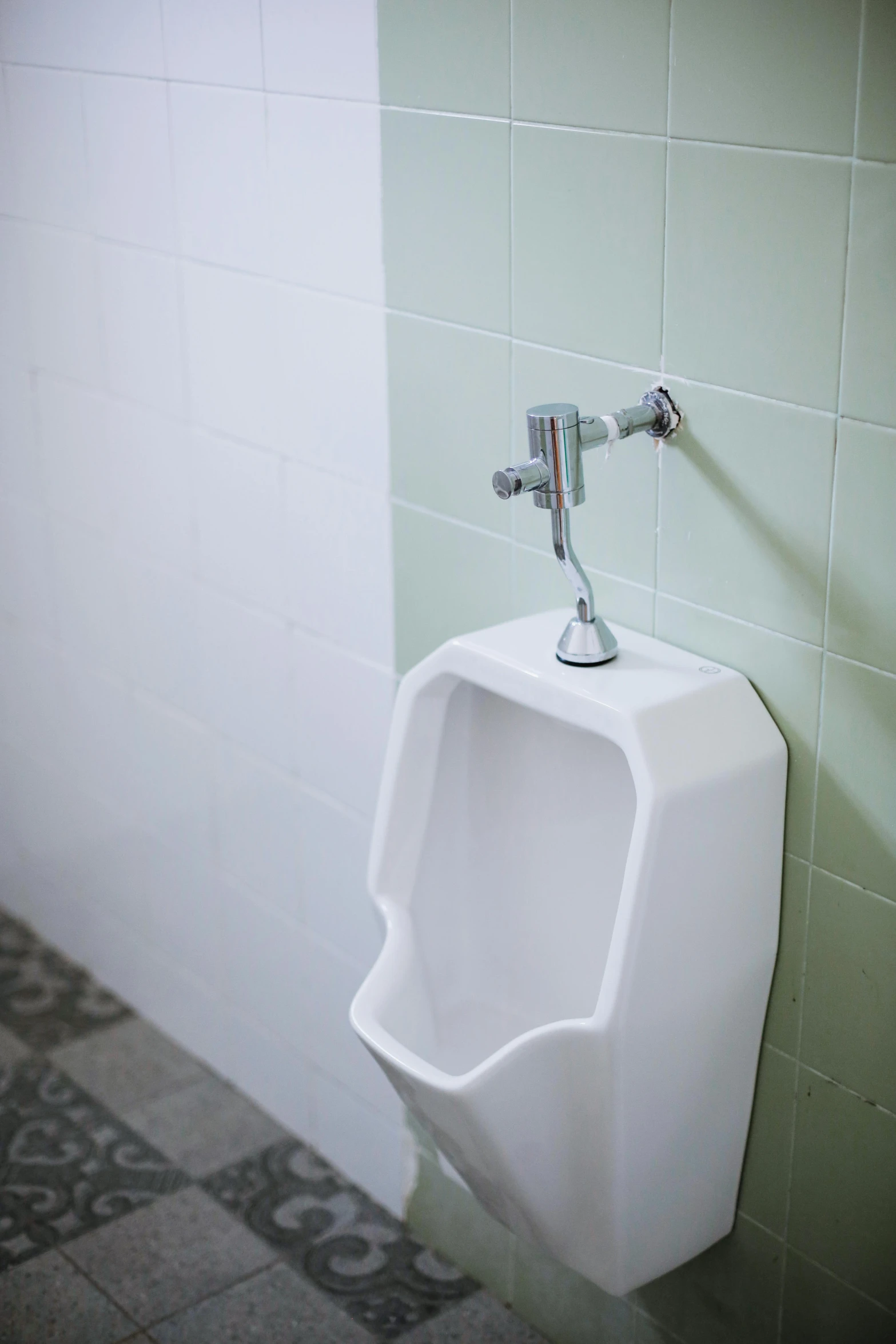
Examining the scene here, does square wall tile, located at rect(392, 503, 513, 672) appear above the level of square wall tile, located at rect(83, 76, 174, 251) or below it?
below

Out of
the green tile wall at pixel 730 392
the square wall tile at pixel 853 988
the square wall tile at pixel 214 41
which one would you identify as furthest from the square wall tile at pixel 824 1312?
the square wall tile at pixel 214 41

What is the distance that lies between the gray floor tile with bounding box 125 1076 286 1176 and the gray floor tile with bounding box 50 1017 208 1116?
3 cm

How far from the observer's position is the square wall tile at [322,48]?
1524 mm

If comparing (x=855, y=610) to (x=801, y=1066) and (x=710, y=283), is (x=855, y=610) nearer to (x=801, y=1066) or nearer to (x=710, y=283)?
(x=710, y=283)

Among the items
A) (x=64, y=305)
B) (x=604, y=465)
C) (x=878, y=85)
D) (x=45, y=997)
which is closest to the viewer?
(x=878, y=85)

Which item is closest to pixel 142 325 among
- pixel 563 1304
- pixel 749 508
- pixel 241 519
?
pixel 241 519

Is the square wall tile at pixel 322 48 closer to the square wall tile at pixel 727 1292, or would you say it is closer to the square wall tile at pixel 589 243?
the square wall tile at pixel 589 243

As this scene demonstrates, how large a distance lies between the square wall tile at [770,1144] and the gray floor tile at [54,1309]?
2.74 feet

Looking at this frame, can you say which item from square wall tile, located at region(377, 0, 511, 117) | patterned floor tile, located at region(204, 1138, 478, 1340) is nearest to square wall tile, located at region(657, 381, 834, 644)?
square wall tile, located at region(377, 0, 511, 117)

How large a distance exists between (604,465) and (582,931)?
488 mm

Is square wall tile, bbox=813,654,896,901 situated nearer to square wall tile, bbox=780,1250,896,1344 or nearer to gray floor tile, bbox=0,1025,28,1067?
square wall tile, bbox=780,1250,896,1344

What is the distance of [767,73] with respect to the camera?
115 cm

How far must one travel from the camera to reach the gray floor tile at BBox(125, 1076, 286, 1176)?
7.00ft

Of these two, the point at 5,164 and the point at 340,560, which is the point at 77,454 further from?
the point at 340,560
